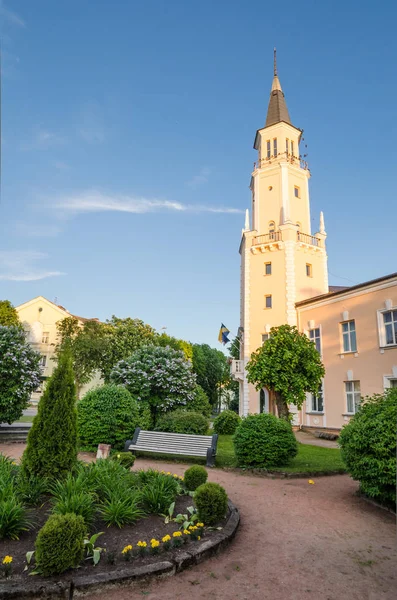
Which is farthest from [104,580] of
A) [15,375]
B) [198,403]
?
[198,403]

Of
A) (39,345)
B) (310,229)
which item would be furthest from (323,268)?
(39,345)

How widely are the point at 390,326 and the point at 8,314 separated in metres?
37.2

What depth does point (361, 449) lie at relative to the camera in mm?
7090

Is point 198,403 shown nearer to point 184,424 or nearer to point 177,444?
point 184,424

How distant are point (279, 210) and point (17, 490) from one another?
27.7 m

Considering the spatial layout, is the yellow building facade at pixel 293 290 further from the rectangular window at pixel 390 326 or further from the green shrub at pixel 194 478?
the green shrub at pixel 194 478

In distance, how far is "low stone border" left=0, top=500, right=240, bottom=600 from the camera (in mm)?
3621

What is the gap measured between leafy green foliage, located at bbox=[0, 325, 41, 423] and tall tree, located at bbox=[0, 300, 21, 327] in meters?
25.5

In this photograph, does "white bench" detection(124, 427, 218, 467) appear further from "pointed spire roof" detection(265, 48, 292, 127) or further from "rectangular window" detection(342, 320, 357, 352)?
"pointed spire roof" detection(265, 48, 292, 127)

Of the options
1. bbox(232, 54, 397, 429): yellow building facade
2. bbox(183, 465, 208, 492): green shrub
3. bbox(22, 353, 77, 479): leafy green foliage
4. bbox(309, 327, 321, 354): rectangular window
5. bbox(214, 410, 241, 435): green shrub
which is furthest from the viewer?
bbox(309, 327, 321, 354): rectangular window

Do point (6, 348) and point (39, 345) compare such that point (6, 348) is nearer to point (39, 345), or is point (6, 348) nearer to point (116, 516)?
point (116, 516)

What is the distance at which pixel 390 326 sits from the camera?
1989 centimetres

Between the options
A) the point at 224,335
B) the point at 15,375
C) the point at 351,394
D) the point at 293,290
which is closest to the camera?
the point at 15,375

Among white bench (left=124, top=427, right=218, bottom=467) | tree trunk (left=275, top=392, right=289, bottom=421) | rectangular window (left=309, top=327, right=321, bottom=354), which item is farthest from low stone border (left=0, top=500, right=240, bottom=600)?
rectangular window (left=309, top=327, right=321, bottom=354)
